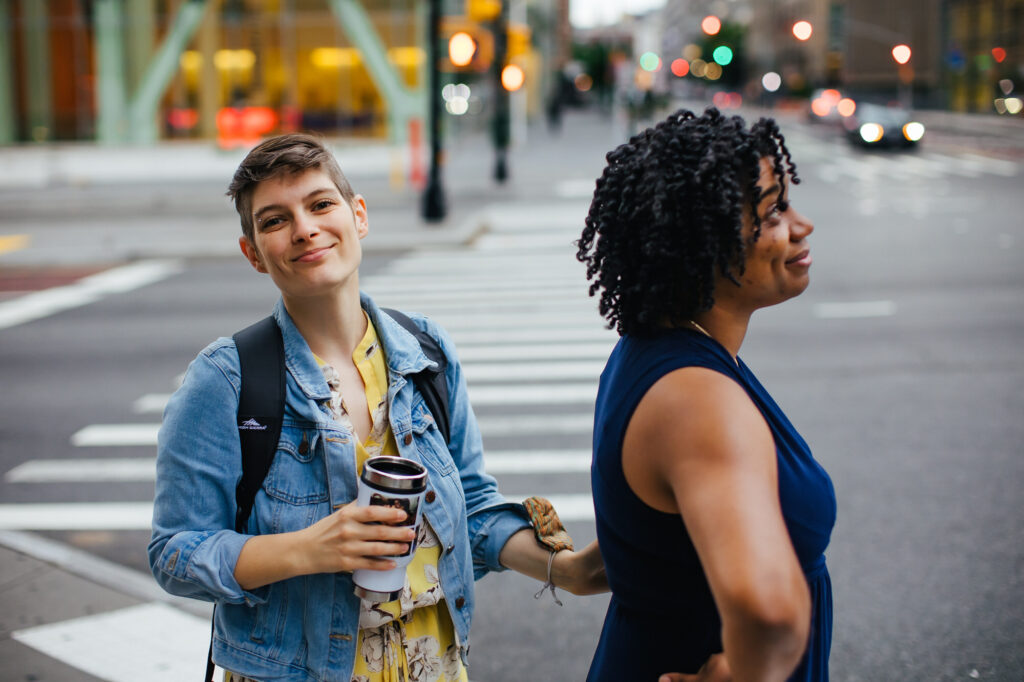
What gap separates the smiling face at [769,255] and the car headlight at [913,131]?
38.5 metres

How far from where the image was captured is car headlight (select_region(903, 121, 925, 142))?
37.0 m

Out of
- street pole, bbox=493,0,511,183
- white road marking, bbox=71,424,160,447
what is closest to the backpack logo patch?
white road marking, bbox=71,424,160,447

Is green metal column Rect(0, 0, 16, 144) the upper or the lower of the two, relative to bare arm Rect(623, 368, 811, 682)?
upper

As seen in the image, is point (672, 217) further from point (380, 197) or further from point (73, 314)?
point (380, 197)

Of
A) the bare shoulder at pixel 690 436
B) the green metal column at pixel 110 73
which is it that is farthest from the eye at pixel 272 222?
the green metal column at pixel 110 73

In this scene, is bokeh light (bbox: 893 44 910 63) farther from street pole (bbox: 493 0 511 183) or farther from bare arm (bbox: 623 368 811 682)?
bare arm (bbox: 623 368 811 682)

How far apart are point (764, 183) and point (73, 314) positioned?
11.7m

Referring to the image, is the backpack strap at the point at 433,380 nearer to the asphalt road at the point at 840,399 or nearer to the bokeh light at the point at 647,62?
the asphalt road at the point at 840,399

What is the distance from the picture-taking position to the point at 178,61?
102 ft

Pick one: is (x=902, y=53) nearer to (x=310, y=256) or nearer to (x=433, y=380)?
(x=433, y=380)

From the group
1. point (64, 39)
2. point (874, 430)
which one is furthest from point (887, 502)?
point (64, 39)

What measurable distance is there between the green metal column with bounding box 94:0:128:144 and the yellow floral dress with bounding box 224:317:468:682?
32.2m

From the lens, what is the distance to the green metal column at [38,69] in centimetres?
3120

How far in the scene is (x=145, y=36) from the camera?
3133cm
